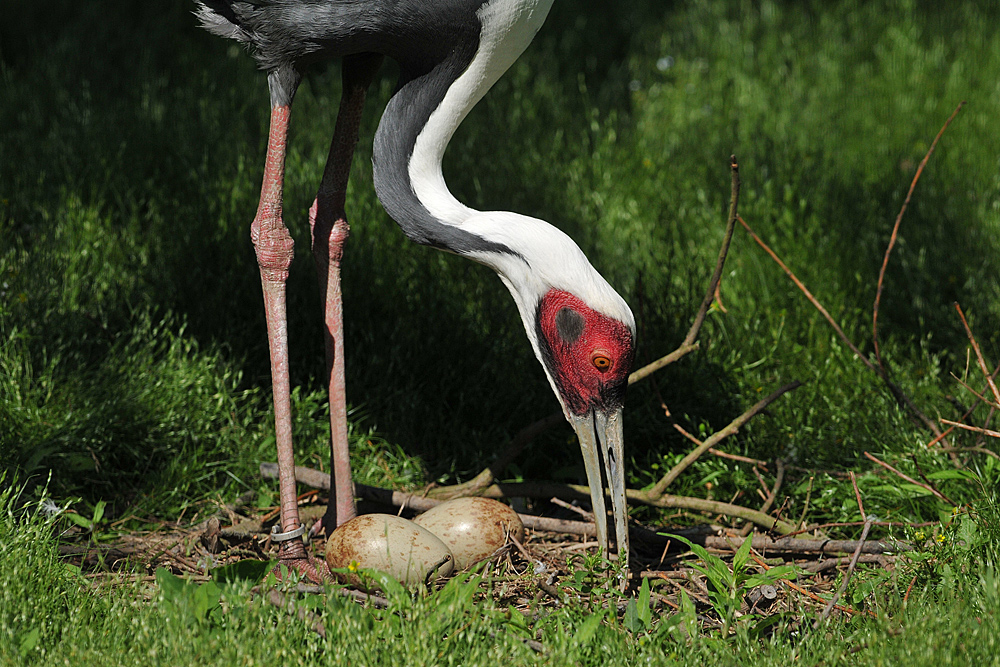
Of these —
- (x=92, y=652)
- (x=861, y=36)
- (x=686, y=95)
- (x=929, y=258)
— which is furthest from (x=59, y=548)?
(x=861, y=36)

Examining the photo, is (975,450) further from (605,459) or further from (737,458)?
(605,459)

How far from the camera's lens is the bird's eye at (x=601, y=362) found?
3.40 m

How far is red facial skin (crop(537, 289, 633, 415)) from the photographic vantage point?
11.1 feet

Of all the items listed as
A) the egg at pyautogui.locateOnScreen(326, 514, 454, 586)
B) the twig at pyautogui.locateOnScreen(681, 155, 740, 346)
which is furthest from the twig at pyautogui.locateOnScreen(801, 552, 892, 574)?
the egg at pyautogui.locateOnScreen(326, 514, 454, 586)

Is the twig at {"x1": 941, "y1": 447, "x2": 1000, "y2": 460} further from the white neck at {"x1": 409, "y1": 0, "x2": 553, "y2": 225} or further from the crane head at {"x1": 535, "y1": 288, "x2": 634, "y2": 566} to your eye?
the white neck at {"x1": 409, "y1": 0, "x2": 553, "y2": 225}

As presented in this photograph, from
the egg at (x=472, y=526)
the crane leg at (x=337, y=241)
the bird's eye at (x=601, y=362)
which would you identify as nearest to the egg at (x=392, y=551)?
the egg at (x=472, y=526)

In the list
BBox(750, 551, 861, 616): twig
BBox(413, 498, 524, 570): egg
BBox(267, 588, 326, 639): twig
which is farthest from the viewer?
BBox(413, 498, 524, 570): egg

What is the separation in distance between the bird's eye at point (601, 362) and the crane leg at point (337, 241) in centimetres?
107

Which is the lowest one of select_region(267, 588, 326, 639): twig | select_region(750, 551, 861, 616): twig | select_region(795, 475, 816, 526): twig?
select_region(267, 588, 326, 639): twig

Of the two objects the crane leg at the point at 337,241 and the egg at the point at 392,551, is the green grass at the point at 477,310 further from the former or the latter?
the crane leg at the point at 337,241

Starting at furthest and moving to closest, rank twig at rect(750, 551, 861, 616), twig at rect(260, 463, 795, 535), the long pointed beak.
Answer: twig at rect(260, 463, 795, 535), the long pointed beak, twig at rect(750, 551, 861, 616)

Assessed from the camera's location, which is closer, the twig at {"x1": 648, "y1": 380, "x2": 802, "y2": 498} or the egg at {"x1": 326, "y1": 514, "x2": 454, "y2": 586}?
the egg at {"x1": 326, "y1": 514, "x2": 454, "y2": 586}

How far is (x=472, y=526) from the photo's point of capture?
12.0 ft

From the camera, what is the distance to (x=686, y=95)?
285 inches
